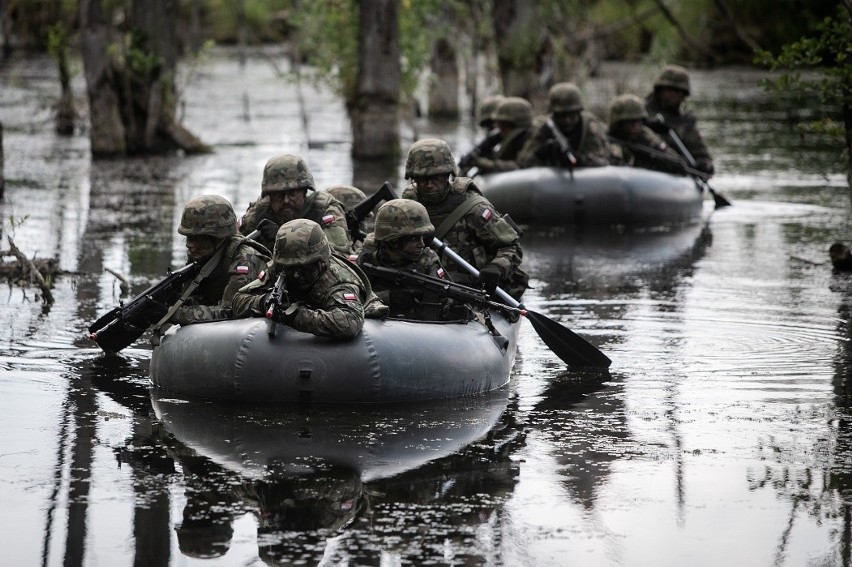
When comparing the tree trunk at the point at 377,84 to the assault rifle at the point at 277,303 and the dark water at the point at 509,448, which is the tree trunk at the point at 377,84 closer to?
the dark water at the point at 509,448

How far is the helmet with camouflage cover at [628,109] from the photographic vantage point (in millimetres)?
18297

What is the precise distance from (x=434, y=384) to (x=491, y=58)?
962 inches

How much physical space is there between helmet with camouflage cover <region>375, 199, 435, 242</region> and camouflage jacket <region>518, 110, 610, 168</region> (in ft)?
26.2

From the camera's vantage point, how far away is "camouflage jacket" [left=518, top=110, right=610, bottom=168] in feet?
58.8

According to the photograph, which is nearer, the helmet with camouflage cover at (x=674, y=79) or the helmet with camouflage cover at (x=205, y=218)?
the helmet with camouflage cover at (x=205, y=218)

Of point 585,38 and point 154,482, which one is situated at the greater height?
point 585,38

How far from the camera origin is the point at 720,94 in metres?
39.6

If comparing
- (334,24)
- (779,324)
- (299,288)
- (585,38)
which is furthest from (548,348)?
(585,38)

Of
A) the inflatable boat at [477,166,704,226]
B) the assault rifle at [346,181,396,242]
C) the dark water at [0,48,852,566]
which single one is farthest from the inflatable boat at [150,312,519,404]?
the inflatable boat at [477,166,704,226]

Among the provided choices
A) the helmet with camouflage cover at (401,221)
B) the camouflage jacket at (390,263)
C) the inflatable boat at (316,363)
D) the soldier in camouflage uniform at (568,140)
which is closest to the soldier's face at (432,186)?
the camouflage jacket at (390,263)

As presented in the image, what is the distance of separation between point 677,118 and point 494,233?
935 cm

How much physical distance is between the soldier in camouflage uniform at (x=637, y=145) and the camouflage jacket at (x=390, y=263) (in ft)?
28.3

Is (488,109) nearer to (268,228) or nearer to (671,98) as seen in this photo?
(671,98)

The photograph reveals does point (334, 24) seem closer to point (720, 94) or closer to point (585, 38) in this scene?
point (585, 38)
